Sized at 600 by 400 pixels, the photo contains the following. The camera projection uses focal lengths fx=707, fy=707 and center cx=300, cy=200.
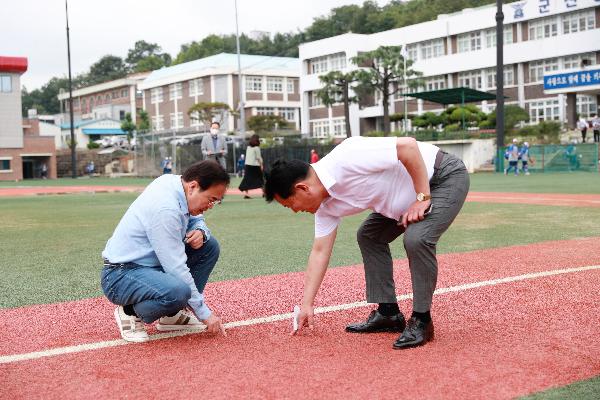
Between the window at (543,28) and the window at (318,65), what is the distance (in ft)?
73.8

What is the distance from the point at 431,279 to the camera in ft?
13.8

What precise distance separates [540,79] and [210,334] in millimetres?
58213

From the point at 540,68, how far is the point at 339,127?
22.7 m

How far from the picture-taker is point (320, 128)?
251 ft

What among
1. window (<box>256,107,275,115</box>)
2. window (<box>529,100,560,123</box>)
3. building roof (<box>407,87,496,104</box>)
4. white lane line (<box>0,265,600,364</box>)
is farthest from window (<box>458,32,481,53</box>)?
white lane line (<box>0,265,600,364</box>)

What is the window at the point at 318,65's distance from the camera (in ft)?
242

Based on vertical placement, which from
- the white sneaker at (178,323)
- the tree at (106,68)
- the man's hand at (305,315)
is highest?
the tree at (106,68)

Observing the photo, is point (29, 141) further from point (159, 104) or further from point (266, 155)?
point (159, 104)

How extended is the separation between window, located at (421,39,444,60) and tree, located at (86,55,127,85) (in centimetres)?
9787

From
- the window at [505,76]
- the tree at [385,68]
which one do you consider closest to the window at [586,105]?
the window at [505,76]

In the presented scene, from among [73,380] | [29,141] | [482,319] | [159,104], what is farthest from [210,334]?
[159,104]

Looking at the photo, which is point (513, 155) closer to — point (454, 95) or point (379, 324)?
point (454, 95)

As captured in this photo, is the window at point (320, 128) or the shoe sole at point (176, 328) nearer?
the shoe sole at point (176, 328)

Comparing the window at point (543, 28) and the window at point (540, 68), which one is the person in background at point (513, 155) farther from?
the window at point (543, 28)
